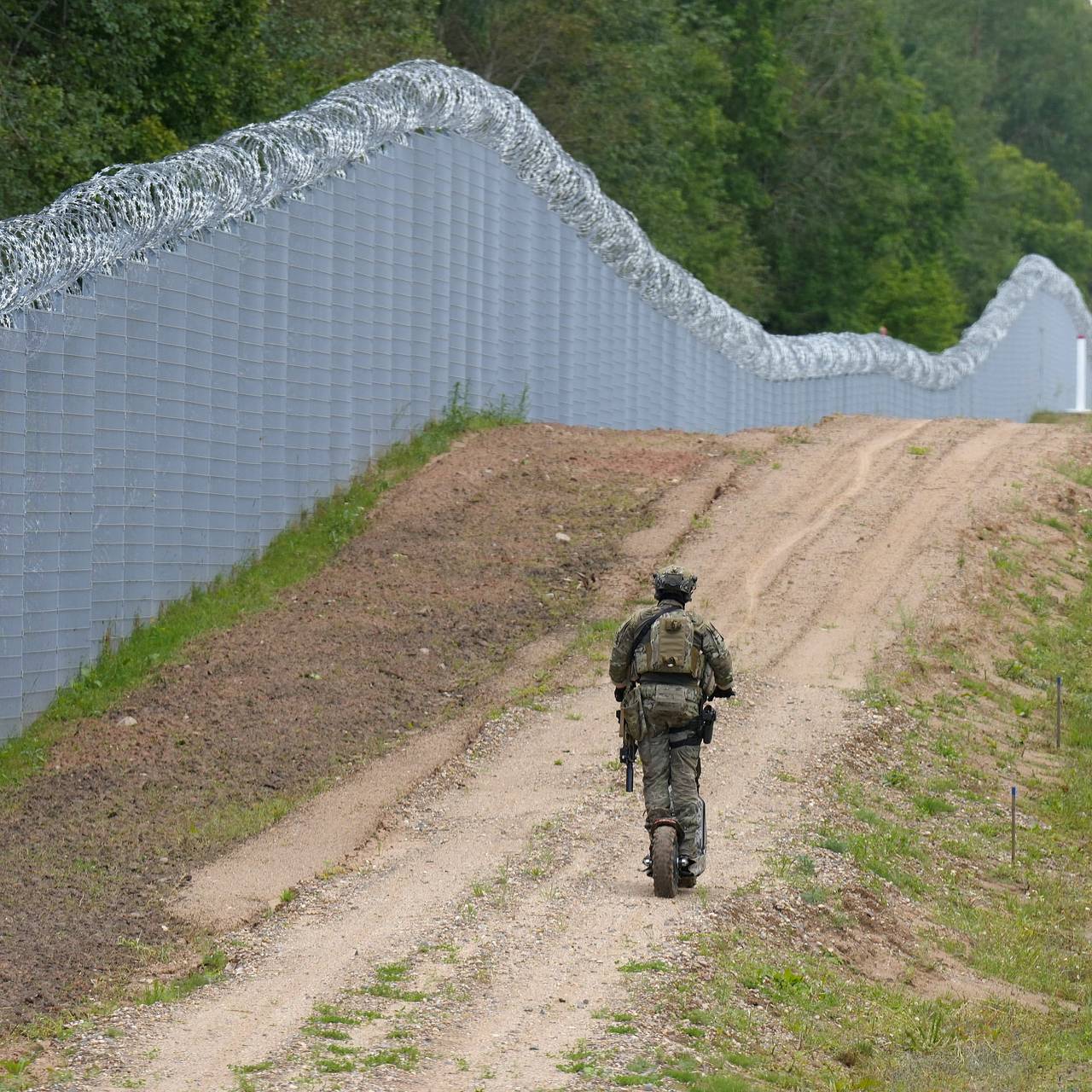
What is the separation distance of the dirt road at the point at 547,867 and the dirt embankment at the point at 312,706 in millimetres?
513

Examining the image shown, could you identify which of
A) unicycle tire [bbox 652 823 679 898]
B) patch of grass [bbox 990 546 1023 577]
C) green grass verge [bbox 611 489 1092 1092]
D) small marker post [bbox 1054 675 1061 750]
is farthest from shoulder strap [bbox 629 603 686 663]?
patch of grass [bbox 990 546 1023 577]

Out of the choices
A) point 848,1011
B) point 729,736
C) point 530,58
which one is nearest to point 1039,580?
point 729,736

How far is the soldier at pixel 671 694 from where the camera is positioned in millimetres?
8828

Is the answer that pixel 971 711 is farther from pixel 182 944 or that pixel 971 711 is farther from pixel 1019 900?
pixel 182 944

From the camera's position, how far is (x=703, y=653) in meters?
8.94

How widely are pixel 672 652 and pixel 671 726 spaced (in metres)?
0.39

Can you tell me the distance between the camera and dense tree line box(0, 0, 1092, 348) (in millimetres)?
19859

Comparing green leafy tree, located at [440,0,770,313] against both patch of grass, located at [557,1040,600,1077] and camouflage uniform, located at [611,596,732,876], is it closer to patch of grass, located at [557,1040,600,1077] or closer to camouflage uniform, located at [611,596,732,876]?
camouflage uniform, located at [611,596,732,876]

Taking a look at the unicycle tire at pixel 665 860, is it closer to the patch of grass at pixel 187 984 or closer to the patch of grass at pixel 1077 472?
the patch of grass at pixel 187 984

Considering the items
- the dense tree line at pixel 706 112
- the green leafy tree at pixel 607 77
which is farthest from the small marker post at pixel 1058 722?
the green leafy tree at pixel 607 77

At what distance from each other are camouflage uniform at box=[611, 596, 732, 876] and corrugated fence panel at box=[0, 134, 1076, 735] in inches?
193

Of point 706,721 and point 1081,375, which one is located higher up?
point 706,721

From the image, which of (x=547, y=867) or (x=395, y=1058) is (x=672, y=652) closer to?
(x=547, y=867)

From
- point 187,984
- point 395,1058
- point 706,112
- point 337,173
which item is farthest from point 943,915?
point 706,112
